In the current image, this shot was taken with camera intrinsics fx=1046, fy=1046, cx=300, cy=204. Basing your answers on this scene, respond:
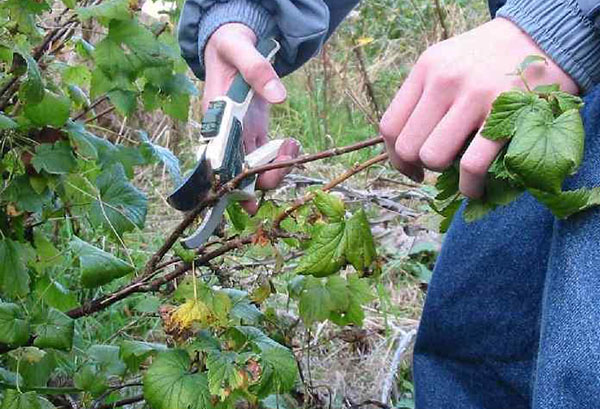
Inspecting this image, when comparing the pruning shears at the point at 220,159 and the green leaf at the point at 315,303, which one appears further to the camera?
the green leaf at the point at 315,303

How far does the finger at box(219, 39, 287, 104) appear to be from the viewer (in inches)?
47.5

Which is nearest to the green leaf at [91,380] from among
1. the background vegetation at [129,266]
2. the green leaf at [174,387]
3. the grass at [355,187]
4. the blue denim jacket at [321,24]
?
the background vegetation at [129,266]

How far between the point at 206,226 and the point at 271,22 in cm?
31

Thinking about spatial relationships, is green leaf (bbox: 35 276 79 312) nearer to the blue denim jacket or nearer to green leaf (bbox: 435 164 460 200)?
the blue denim jacket

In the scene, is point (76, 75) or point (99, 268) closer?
point (99, 268)

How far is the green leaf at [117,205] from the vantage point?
1475 millimetres

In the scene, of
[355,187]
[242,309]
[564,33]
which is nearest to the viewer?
[564,33]

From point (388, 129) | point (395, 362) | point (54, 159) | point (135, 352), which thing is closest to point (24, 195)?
point (54, 159)

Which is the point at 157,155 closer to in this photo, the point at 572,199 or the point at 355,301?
the point at 355,301

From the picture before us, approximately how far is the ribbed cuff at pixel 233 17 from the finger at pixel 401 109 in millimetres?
360

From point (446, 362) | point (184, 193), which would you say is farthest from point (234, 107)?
point (446, 362)

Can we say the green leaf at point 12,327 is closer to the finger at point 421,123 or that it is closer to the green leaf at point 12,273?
the green leaf at point 12,273

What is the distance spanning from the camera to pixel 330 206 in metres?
1.15

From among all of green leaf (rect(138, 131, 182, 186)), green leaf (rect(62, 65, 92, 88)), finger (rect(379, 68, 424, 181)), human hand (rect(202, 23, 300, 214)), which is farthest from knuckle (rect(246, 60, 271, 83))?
green leaf (rect(62, 65, 92, 88))
